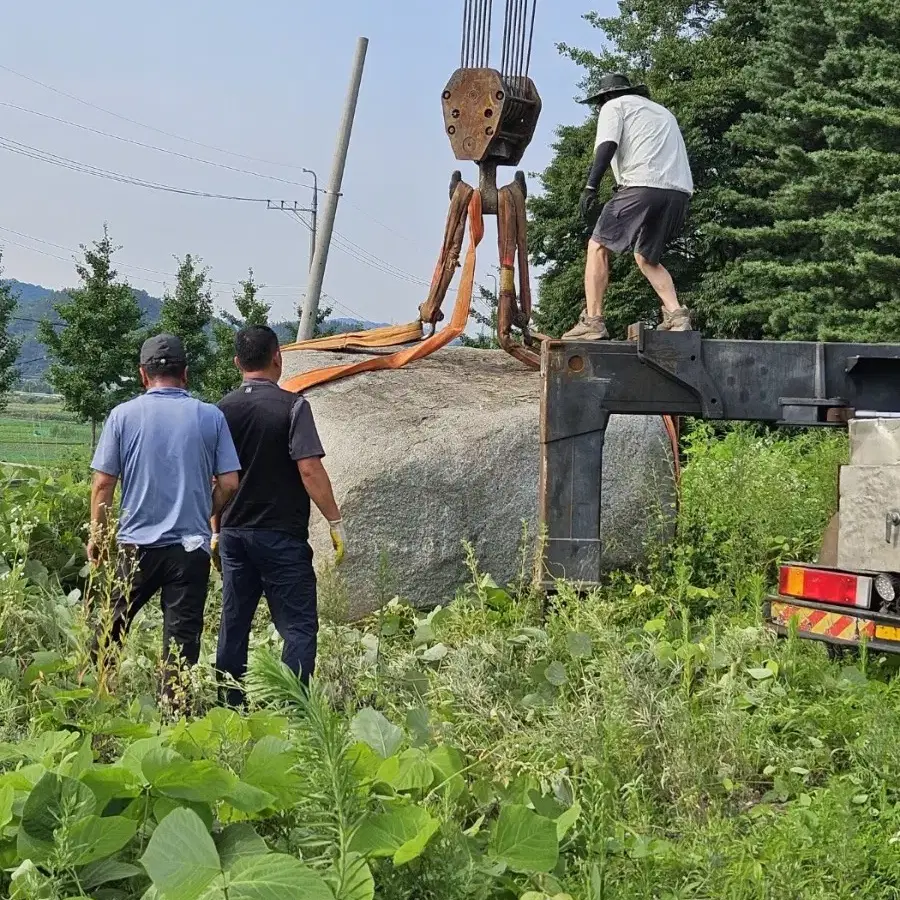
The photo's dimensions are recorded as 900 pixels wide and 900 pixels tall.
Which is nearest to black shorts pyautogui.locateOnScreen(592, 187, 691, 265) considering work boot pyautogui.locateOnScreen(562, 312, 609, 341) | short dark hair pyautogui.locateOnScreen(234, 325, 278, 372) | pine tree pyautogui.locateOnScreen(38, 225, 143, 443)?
work boot pyautogui.locateOnScreen(562, 312, 609, 341)

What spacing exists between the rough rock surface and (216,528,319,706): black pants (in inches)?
49.4

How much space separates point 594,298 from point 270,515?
2.53m

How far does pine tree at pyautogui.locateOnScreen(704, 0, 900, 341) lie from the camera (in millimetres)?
22422

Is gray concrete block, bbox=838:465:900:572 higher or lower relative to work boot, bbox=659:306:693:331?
lower

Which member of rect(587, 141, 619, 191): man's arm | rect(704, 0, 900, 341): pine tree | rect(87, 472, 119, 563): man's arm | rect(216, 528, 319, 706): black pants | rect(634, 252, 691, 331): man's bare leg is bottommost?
rect(216, 528, 319, 706): black pants

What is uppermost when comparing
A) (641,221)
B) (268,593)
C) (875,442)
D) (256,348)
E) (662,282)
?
(641,221)

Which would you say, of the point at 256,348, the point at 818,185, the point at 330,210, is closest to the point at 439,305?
the point at 256,348

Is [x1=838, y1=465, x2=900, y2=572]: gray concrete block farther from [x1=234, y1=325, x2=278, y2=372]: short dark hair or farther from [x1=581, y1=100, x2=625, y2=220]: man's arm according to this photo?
[x1=234, y1=325, x2=278, y2=372]: short dark hair

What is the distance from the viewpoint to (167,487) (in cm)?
481

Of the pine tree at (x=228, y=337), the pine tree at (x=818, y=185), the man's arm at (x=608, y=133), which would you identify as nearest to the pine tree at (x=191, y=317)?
the pine tree at (x=228, y=337)

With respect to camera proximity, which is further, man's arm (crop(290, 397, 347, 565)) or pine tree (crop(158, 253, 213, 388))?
pine tree (crop(158, 253, 213, 388))

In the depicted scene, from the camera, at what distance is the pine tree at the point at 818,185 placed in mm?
22422

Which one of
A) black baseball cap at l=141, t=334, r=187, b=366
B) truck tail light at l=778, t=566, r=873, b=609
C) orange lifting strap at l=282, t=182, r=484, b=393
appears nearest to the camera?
black baseball cap at l=141, t=334, r=187, b=366

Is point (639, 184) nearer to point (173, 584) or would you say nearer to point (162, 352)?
point (162, 352)
